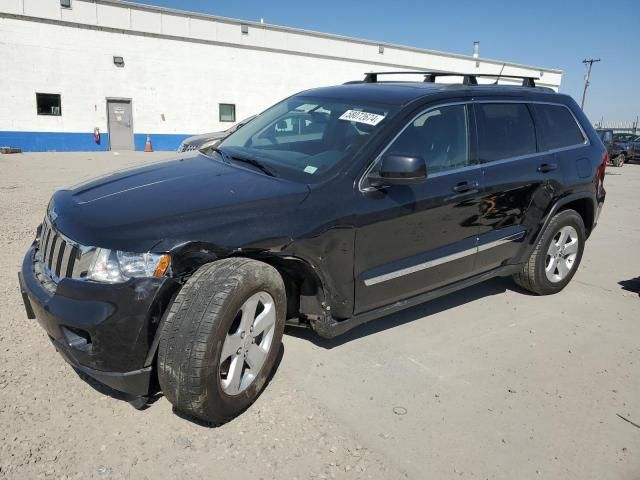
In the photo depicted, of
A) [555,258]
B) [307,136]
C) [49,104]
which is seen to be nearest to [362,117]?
[307,136]

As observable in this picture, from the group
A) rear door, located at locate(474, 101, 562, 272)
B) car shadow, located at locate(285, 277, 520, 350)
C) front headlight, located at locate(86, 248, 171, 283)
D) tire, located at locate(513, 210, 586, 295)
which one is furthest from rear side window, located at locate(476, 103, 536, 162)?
front headlight, located at locate(86, 248, 171, 283)

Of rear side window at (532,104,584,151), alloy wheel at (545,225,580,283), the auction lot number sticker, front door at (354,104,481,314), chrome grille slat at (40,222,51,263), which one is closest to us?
chrome grille slat at (40,222,51,263)

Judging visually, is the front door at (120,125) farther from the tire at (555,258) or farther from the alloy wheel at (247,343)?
the alloy wheel at (247,343)

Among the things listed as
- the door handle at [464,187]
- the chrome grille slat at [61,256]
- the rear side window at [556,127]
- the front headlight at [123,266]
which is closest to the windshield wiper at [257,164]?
the front headlight at [123,266]

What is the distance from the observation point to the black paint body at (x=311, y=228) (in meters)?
2.51

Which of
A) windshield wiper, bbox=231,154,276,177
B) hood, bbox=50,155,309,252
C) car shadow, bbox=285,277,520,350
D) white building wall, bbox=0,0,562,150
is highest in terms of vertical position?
white building wall, bbox=0,0,562,150

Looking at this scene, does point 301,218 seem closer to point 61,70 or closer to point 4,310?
point 4,310

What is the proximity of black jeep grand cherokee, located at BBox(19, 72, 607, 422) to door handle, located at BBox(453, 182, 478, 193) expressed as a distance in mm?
14

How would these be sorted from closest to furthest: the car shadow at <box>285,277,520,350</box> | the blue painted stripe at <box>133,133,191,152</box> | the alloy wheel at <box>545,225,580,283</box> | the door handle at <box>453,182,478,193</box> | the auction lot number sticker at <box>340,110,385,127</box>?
1. the auction lot number sticker at <box>340,110,385,127</box>
2. the door handle at <box>453,182,478,193</box>
3. the car shadow at <box>285,277,520,350</box>
4. the alloy wheel at <box>545,225,580,283</box>
5. the blue painted stripe at <box>133,133,191,152</box>

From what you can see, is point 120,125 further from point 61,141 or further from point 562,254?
point 562,254

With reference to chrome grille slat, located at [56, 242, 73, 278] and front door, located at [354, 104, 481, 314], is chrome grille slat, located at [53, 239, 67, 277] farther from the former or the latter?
front door, located at [354, 104, 481, 314]

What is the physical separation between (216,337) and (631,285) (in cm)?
458

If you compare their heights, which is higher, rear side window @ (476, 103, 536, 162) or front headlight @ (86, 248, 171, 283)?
rear side window @ (476, 103, 536, 162)

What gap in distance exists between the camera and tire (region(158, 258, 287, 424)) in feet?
8.18
